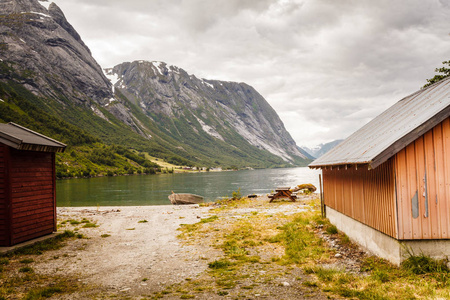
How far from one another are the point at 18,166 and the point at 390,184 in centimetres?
1509

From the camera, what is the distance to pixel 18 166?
1395cm

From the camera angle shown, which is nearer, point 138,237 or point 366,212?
point 366,212

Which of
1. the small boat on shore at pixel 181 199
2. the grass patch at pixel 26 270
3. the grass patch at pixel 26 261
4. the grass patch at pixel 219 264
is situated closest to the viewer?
the grass patch at pixel 26 270

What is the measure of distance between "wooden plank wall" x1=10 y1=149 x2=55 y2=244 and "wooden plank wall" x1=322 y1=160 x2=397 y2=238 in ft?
47.0

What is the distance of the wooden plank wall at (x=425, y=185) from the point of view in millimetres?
9156

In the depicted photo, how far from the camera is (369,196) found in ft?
36.5

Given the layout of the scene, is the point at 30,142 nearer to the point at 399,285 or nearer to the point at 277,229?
the point at 277,229

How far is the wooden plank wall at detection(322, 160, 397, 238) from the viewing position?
31.4ft

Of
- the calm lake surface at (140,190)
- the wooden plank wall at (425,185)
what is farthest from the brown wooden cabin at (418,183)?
the calm lake surface at (140,190)

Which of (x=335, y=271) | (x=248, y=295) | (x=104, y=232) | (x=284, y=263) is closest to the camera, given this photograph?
(x=248, y=295)

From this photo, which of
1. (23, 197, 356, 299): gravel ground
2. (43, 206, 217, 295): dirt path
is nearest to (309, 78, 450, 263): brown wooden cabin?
(23, 197, 356, 299): gravel ground

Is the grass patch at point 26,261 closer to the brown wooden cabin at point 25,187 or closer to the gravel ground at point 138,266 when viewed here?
the gravel ground at point 138,266

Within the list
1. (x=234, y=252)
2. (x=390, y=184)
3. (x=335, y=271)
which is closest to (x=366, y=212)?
(x=390, y=184)

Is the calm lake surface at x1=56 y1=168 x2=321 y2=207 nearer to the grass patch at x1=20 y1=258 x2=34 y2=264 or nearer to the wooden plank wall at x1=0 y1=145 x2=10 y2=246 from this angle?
the wooden plank wall at x1=0 y1=145 x2=10 y2=246
